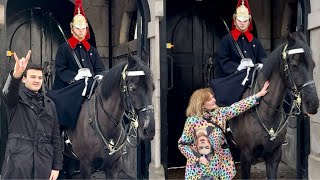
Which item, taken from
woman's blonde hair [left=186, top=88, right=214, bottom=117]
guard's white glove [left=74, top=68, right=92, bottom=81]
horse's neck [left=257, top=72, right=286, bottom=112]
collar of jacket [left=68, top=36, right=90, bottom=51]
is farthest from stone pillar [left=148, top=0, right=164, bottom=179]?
woman's blonde hair [left=186, top=88, right=214, bottom=117]

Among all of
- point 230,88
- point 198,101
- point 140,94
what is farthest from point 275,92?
point 140,94

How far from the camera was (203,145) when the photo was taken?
3801 mm

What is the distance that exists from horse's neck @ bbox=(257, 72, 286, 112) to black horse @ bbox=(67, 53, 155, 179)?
144 cm

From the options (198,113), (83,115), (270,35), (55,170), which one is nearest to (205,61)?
(270,35)

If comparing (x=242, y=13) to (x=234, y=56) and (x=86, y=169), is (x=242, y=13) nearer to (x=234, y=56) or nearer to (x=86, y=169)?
(x=234, y=56)

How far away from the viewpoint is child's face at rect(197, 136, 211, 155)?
3805 mm

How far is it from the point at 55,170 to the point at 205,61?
5361mm

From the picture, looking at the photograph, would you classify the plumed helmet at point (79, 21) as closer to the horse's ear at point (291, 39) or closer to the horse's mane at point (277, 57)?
the horse's mane at point (277, 57)

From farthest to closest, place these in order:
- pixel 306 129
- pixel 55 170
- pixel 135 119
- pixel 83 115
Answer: pixel 306 129 < pixel 83 115 < pixel 135 119 < pixel 55 170

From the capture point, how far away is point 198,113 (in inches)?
154

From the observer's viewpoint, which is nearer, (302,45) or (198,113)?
(198,113)

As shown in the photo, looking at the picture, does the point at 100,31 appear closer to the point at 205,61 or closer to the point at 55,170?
the point at 205,61

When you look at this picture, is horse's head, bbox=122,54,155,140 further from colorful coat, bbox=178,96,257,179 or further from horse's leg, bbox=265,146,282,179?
horse's leg, bbox=265,146,282,179

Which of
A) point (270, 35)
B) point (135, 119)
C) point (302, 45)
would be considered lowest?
point (135, 119)
